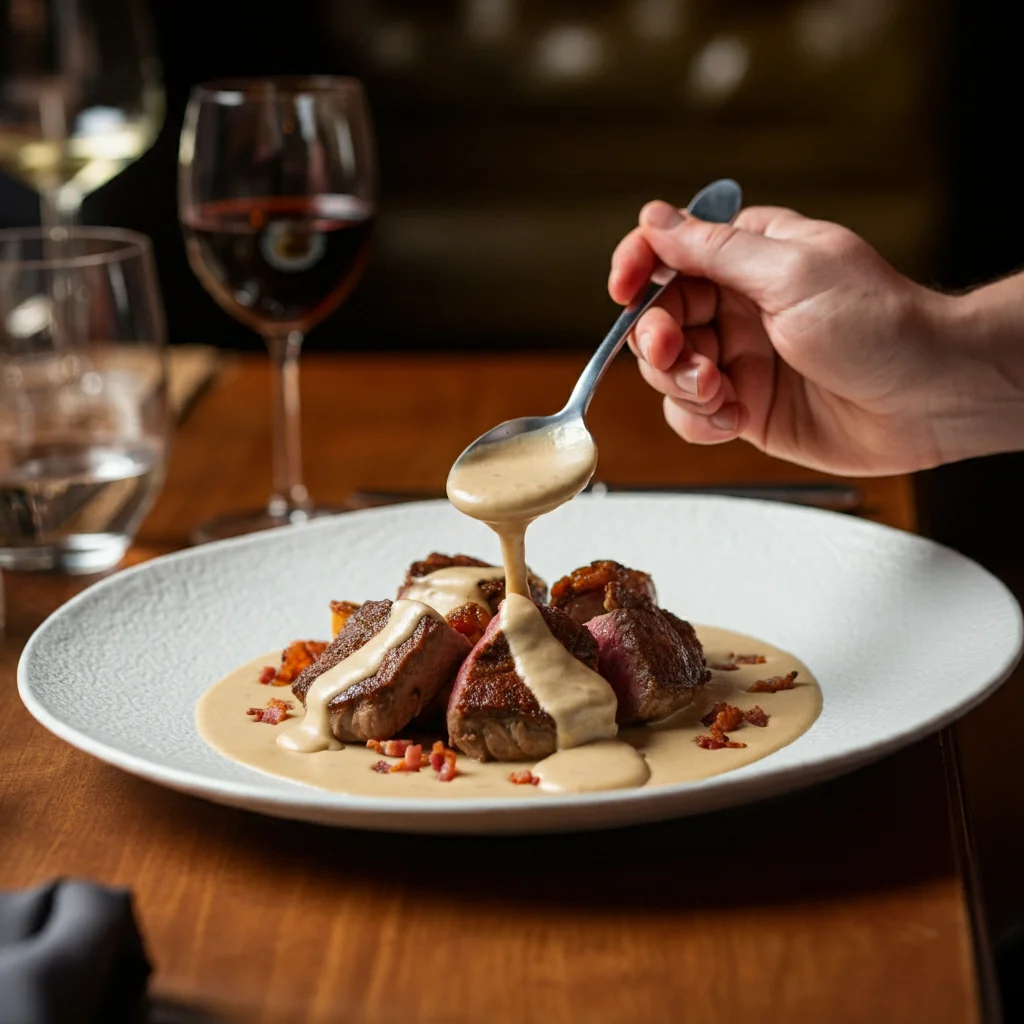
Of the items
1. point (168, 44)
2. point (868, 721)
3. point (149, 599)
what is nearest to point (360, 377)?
point (149, 599)

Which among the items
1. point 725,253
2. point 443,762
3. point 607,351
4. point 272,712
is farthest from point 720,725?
point 725,253

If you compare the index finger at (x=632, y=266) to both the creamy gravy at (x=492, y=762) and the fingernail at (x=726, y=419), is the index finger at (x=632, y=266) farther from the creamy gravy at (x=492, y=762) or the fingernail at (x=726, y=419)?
the creamy gravy at (x=492, y=762)

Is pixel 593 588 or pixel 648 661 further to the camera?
pixel 593 588

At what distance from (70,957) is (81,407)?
1188 millimetres

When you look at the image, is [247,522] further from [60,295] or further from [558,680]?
[558,680]

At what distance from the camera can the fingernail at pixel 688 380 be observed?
1864mm

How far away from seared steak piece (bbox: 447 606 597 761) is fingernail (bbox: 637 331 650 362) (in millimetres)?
629

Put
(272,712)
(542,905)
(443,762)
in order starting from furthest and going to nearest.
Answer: (272,712) → (443,762) → (542,905)

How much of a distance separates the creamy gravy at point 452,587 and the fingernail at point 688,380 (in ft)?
1.47

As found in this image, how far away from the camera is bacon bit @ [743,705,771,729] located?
1.35m

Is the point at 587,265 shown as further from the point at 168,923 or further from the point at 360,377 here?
the point at 168,923

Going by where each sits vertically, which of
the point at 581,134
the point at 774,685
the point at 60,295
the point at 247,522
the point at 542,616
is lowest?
the point at 581,134

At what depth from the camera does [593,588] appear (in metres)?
1.53

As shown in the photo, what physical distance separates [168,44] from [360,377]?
2.26m
